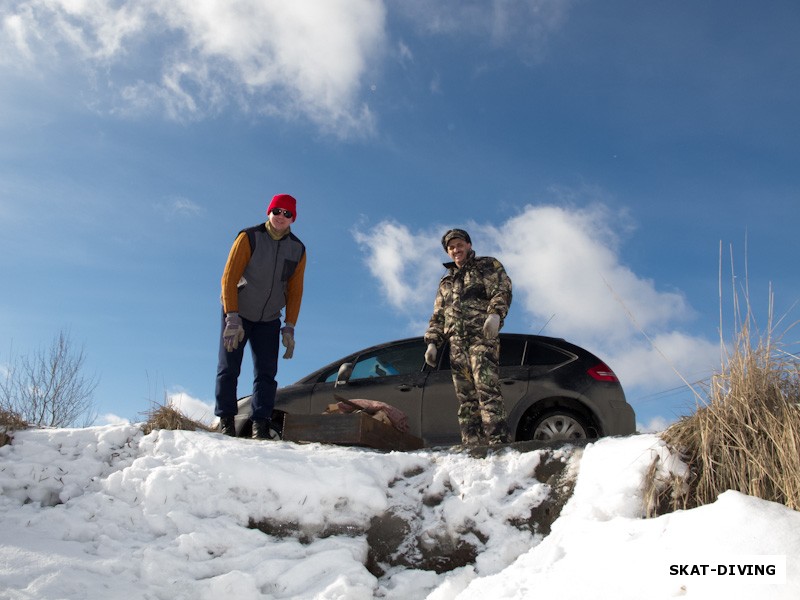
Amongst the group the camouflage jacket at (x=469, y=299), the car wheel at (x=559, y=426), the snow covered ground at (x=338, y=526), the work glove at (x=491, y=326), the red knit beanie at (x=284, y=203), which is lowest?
the snow covered ground at (x=338, y=526)

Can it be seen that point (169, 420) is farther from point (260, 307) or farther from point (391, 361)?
point (391, 361)

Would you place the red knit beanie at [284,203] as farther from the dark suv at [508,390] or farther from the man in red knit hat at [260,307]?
the dark suv at [508,390]

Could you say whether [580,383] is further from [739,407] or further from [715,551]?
[715,551]

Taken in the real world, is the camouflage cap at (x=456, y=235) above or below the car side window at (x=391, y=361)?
above

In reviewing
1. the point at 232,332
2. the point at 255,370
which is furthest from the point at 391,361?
the point at 232,332

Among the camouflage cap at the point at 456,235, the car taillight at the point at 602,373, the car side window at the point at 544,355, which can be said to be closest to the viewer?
the camouflage cap at the point at 456,235

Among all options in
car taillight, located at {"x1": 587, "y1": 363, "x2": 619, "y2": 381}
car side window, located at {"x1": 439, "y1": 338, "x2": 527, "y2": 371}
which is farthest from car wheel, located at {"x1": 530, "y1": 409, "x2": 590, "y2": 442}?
car side window, located at {"x1": 439, "y1": 338, "x2": 527, "y2": 371}

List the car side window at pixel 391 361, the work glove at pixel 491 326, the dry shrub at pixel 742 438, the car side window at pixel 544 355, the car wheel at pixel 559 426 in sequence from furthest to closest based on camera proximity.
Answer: the car side window at pixel 391 361 → the car side window at pixel 544 355 → the car wheel at pixel 559 426 → the work glove at pixel 491 326 → the dry shrub at pixel 742 438

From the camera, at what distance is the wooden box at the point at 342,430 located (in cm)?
491

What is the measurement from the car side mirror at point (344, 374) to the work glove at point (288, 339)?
3.53 ft

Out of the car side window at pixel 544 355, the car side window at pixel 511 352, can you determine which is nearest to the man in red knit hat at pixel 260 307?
the car side window at pixel 511 352

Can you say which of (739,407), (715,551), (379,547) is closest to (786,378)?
(739,407)

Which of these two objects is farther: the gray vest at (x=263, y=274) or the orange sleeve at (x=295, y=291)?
the orange sleeve at (x=295, y=291)

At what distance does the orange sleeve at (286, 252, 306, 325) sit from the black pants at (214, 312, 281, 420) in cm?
22
